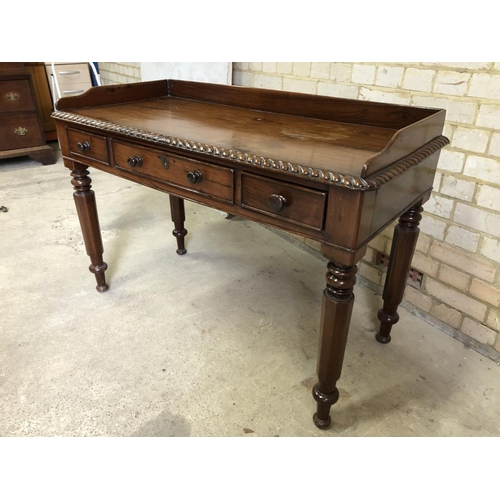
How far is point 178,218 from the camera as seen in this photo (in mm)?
2428

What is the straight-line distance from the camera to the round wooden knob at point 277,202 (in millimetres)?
1180

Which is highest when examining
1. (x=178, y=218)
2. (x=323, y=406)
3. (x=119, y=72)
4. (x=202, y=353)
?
(x=119, y=72)

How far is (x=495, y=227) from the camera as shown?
1663 millimetres

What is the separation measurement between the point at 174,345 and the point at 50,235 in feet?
4.67

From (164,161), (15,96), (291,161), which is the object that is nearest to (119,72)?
(15,96)

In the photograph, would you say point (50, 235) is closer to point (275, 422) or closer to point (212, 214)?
point (212, 214)

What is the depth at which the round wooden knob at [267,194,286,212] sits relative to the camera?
1180 millimetres

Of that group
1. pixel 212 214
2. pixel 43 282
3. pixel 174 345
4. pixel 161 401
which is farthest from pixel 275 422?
pixel 212 214

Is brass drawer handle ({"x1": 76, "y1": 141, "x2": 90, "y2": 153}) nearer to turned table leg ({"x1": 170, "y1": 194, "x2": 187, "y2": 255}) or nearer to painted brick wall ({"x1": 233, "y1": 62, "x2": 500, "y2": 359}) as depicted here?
turned table leg ({"x1": 170, "y1": 194, "x2": 187, "y2": 255})

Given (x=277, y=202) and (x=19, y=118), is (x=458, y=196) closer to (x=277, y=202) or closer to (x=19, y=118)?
(x=277, y=202)

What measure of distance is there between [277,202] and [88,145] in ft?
3.25

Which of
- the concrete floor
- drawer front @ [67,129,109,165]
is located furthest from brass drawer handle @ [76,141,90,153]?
the concrete floor

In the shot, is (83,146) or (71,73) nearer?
(83,146)

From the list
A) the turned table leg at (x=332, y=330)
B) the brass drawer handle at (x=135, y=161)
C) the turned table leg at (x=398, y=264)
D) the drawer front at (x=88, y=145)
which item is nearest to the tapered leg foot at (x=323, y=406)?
the turned table leg at (x=332, y=330)
